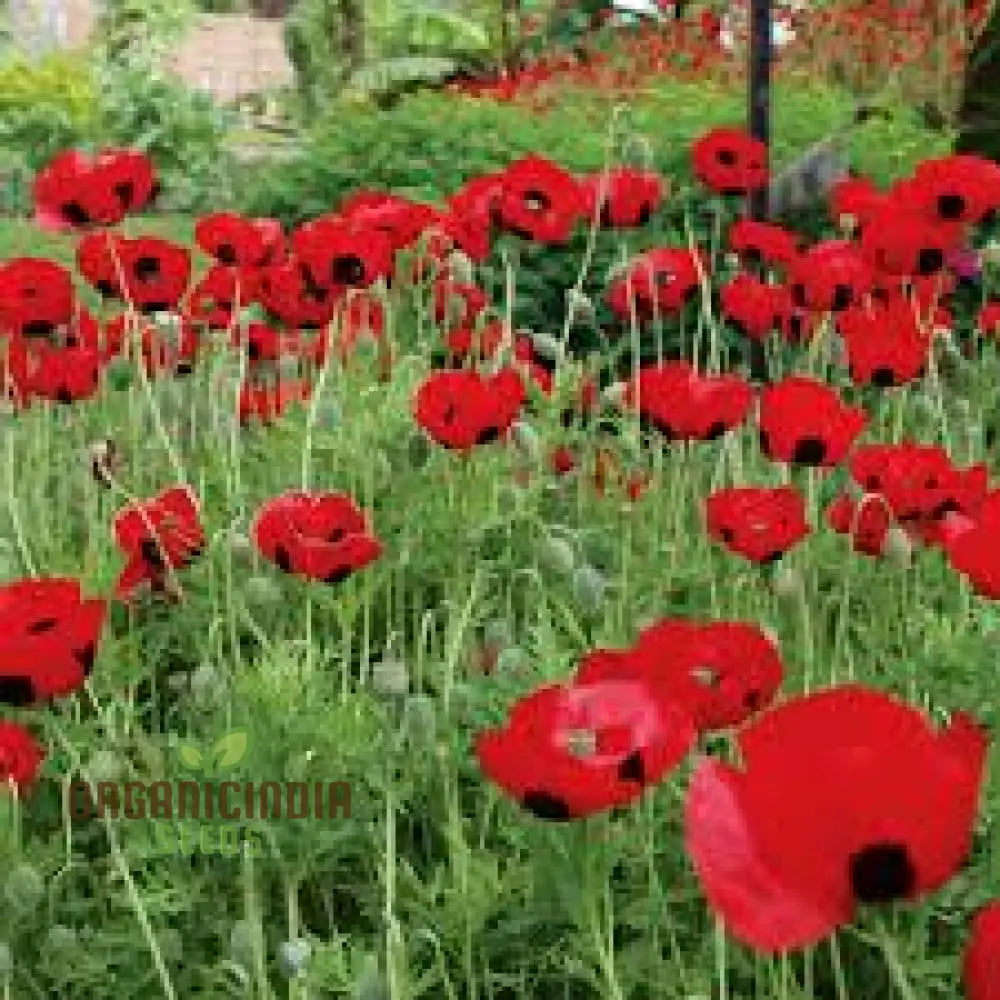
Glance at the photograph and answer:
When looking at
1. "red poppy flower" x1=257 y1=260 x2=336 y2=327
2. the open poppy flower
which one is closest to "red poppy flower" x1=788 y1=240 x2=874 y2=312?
"red poppy flower" x1=257 y1=260 x2=336 y2=327

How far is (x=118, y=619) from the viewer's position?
2.46m

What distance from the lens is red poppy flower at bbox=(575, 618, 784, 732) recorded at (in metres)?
1.38

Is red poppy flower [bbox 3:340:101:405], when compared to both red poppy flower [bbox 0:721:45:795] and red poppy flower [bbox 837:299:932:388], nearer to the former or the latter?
red poppy flower [bbox 837:299:932:388]

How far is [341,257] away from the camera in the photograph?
256 cm

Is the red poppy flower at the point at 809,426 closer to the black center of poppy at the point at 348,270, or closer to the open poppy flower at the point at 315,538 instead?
the open poppy flower at the point at 315,538

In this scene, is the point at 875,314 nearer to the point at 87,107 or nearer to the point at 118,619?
the point at 118,619

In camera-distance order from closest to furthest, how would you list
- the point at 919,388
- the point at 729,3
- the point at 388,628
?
1. the point at 388,628
2. the point at 919,388
3. the point at 729,3

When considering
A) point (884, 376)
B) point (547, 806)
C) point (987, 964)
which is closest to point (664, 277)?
point (884, 376)

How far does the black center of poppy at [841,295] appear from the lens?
2607mm

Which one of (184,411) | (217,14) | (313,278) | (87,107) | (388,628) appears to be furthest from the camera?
(217,14)

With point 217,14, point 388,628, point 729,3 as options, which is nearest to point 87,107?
point 729,3

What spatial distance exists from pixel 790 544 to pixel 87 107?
990 cm

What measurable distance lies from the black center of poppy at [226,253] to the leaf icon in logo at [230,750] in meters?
1.07

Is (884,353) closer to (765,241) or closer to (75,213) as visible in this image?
(765,241)
